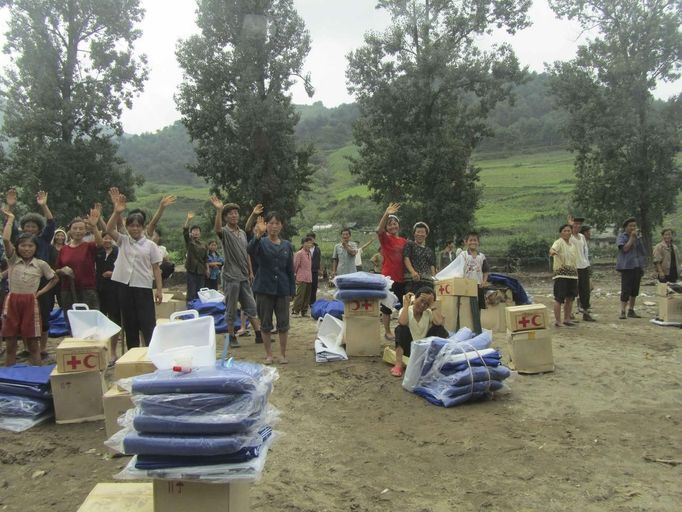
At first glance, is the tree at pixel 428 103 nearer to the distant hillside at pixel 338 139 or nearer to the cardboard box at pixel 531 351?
the cardboard box at pixel 531 351

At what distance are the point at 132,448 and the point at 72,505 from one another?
4.41 feet

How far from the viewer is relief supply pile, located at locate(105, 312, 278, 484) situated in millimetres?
2613

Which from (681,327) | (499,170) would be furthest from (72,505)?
(499,170)

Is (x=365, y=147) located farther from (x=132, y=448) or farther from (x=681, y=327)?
(x=132, y=448)

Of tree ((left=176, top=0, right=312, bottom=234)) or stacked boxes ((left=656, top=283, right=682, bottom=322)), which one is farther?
tree ((left=176, top=0, right=312, bottom=234))

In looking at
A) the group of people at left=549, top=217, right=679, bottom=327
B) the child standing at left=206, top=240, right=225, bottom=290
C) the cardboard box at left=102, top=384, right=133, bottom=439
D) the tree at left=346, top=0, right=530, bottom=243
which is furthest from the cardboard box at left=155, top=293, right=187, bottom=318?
the tree at left=346, top=0, right=530, bottom=243

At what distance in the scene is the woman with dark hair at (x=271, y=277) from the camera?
6.40 meters

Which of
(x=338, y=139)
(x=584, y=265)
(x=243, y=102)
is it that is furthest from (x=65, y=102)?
(x=338, y=139)

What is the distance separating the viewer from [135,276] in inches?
217

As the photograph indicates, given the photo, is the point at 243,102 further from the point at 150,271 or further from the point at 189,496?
the point at 189,496

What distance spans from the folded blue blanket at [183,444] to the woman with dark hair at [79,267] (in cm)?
452

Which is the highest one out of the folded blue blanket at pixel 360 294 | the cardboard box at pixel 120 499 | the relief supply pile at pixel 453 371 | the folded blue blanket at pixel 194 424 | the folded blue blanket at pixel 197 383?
the folded blue blanket at pixel 197 383

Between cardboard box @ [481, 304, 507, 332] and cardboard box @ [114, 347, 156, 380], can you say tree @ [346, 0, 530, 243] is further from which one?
cardboard box @ [114, 347, 156, 380]

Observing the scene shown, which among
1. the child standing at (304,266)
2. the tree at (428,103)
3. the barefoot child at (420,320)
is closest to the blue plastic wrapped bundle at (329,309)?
the child standing at (304,266)
